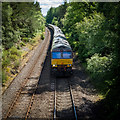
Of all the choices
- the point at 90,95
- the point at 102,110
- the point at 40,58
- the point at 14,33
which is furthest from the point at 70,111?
the point at 14,33

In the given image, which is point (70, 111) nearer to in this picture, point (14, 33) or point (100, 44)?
point (100, 44)

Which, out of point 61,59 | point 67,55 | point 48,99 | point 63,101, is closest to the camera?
point 63,101

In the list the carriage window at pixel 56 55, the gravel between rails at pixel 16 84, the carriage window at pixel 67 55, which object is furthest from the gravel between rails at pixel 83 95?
the gravel between rails at pixel 16 84

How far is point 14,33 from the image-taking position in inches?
836

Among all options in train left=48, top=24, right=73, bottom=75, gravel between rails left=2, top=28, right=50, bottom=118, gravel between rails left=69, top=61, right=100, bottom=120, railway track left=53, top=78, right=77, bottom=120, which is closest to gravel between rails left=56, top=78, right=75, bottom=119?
railway track left=53, top=78, right=77, bottom=120

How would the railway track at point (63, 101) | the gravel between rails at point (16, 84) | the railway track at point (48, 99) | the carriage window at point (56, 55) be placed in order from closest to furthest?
the railway track at point (63, 101) → the railway track at point (48, 99) → the gravel between rails at point (16, 84) → the carriage window at point (56, 55)

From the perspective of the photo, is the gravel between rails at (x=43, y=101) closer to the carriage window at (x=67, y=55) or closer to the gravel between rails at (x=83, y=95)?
the gravel between rails at (x=83, y=95)

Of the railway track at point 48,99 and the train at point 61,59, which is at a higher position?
the train at point 61,59

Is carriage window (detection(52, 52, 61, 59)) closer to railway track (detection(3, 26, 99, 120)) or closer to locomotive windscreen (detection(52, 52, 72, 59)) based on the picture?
locomotive windscreen (detection(52, 52, 72, 59))

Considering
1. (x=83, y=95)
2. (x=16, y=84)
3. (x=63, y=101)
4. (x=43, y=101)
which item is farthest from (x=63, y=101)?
(x=16, y=84)

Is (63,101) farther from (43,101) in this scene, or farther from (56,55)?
(56,55)

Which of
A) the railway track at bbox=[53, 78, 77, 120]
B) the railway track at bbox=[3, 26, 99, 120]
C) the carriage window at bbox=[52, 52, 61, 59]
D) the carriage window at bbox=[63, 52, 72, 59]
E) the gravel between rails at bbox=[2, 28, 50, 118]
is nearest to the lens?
the railway track at bbox=[53, 78, 77, 120]

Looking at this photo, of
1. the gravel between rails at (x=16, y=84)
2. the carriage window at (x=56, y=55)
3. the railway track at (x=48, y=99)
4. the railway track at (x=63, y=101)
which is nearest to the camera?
the railway track at (x=63, y=101)

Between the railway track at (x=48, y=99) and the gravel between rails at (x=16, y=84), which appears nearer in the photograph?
the railway track at (x=48, y=99)
